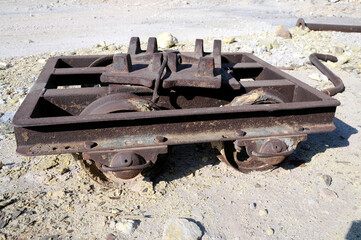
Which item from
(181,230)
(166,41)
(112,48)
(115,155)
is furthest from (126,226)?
(112,48)

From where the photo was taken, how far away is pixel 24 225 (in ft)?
8.54

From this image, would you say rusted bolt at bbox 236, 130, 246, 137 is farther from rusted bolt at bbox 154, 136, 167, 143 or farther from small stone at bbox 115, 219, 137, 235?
small stone at bbox 115, 219, 137, 235

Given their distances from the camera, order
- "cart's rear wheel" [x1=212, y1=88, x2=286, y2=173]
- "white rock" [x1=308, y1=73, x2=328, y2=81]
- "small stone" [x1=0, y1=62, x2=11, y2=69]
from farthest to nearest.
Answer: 1. "small stone" [x1=0, y1=62, x2=11, y2=69]
2. "white rock" [x1=308, y1=73, x2=328, y2=81]
3. "cart's rear wheel" [x1=212, y1=88, x2=286, y2=173]

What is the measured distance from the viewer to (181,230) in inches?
99.5

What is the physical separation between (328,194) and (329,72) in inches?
126

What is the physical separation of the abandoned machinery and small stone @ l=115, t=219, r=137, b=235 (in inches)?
15.0

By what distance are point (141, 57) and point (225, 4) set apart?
1443 cm

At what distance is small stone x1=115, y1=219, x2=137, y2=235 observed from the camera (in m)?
2.55

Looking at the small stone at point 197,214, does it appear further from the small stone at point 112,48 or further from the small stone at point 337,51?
the small stone at point 337,51

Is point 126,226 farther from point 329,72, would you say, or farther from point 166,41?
point 166,41

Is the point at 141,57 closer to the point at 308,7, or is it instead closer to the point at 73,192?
the point at 73,192

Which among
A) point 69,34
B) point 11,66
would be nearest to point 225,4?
point 69,34

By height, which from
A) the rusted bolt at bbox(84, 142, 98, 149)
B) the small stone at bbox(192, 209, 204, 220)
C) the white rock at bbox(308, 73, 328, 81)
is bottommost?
the small stone at bbox(192, 209, 204, 220)

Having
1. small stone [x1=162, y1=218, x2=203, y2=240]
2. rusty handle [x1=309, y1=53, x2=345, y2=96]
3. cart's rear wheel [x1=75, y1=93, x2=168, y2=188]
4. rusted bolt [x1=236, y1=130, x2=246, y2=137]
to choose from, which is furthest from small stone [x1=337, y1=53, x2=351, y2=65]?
small stone [x1=162, y1=218, x2=203, y2=240]
